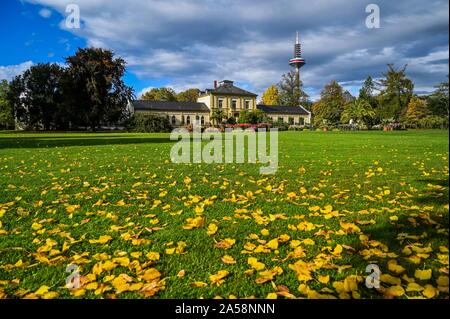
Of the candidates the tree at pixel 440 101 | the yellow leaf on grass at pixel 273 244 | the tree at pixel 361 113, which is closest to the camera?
the tree at pixel 440 101

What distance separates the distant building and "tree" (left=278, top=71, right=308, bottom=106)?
1060 centimetres

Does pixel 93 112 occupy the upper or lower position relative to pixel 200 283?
upper

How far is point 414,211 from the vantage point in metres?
4.04

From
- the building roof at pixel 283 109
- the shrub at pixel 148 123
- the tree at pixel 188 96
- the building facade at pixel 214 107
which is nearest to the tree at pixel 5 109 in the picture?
the building facade at pixel 214 107

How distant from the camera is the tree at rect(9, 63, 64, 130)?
50156 millimetres

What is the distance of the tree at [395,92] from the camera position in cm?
213

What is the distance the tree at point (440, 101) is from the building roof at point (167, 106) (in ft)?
215

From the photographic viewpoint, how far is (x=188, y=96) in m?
89.7

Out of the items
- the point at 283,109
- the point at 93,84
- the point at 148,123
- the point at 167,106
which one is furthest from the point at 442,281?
the point at 283,109

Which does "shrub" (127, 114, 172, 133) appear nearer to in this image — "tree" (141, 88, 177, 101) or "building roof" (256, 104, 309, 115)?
"building roof" (256, 104, 309, 115)

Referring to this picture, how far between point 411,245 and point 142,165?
6937 millimetres

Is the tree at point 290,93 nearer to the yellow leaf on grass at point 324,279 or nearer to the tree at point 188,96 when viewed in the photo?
the tree at point 188,96
